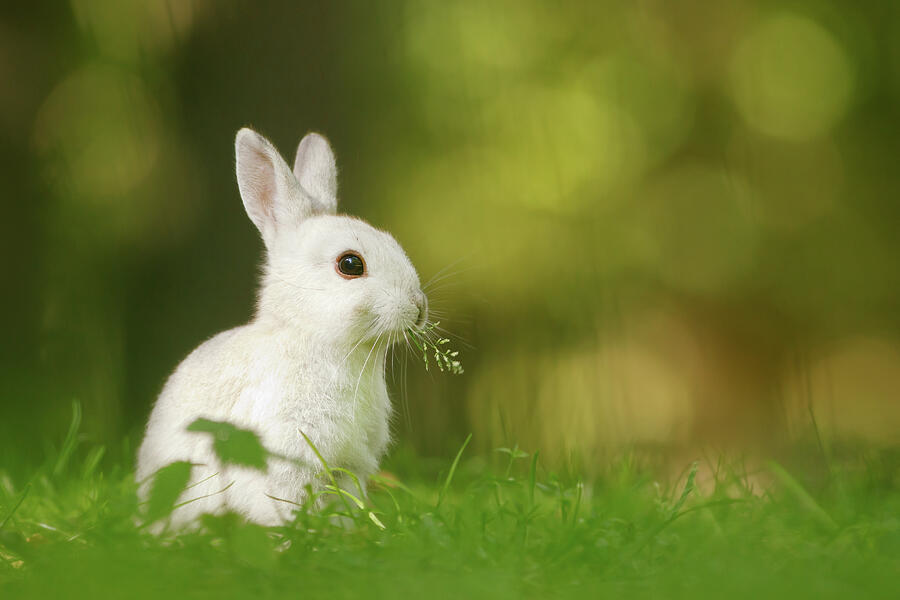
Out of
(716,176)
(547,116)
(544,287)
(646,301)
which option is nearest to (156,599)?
(544,287)

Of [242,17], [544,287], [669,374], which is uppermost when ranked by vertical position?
[242,17]

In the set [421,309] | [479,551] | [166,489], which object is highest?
[421,309]

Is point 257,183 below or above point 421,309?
above

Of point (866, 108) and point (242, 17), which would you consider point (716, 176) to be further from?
point (242, 17)

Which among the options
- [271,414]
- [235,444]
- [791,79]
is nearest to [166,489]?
[235,444]

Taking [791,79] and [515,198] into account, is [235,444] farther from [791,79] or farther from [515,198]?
[791,79]

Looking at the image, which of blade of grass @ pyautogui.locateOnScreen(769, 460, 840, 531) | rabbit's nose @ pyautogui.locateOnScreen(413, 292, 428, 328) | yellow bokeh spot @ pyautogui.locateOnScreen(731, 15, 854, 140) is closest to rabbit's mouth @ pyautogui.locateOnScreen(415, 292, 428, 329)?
rabbit's nose @ pyautogui.locateOnScreen(413, 292, 428, 328)

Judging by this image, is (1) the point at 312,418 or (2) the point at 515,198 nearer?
(1) the point at 312,418

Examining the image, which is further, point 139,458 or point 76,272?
point 76,272
